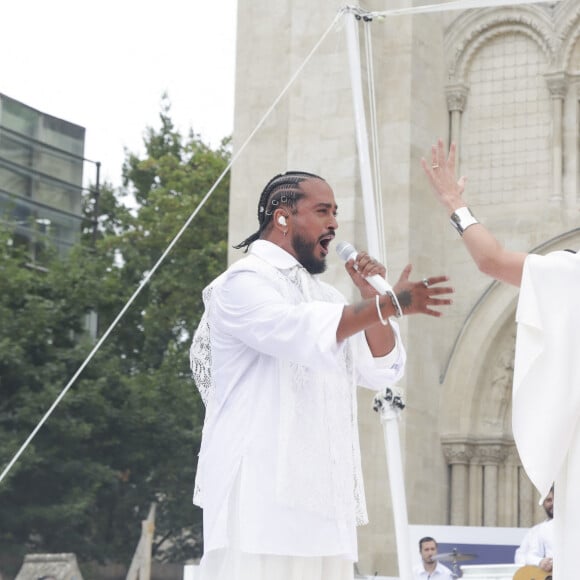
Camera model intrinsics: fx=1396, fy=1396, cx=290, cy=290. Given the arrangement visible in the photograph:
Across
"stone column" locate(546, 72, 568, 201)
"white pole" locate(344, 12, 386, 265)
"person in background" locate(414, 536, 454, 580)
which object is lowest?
"person in background" locate(414, 536, 454, 580)

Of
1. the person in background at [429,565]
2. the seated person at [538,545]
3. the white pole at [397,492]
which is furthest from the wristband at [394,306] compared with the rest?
the person in background at [429,565]

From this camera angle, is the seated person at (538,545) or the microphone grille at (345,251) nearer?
the microphone grille at (345,251)

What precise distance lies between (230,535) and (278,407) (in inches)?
16.6

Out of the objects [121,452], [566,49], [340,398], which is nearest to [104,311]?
[121,452]

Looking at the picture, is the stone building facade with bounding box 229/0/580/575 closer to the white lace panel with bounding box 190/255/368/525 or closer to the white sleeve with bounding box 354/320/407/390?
the white sleeve with bounding box 354/320/407/390

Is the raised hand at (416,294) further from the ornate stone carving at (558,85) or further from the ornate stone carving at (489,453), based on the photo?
the ornate stone carving at (558,85)

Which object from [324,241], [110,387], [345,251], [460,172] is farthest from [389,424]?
[110,387]

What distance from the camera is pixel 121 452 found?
78.7 feet

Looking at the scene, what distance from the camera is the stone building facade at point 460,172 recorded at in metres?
16.3

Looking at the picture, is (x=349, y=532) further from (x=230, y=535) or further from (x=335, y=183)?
(x=335, y=183)

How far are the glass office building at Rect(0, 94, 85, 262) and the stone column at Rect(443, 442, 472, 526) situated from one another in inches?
553

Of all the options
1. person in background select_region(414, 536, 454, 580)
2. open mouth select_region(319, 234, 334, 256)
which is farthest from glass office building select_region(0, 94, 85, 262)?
open mouth select_region(319, 234, 334, 256)

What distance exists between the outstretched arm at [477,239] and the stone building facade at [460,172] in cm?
1132

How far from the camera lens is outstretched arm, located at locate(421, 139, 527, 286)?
4.32 meters
